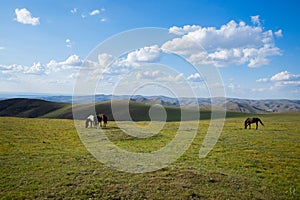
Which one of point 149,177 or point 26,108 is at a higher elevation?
point 149,177

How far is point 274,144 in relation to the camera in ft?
87.4

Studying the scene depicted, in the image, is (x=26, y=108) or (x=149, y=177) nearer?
(x=149, y=177)

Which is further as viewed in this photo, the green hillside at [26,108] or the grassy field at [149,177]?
the green hillside at [26,108]

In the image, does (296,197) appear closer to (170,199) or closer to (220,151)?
(170,199)

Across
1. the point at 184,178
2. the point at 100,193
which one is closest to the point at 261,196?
the point at 184,178

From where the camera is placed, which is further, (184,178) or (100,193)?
(184,178)

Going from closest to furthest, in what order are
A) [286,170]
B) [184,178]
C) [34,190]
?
[34,190] < [184,178] < [286,170]

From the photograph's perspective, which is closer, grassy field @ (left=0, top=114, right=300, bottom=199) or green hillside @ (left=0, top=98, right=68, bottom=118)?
grassy field @ (left=0, top=114, right=300, bottom=199)

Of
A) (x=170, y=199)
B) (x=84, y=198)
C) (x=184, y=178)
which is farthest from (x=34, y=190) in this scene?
(x=184, y=178)

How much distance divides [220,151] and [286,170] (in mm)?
6576

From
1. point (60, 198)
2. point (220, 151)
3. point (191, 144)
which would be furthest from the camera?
point (191, 144)

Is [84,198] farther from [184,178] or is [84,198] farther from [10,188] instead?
[184,178]

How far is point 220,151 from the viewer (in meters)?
22.6

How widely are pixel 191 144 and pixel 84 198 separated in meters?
16.8
